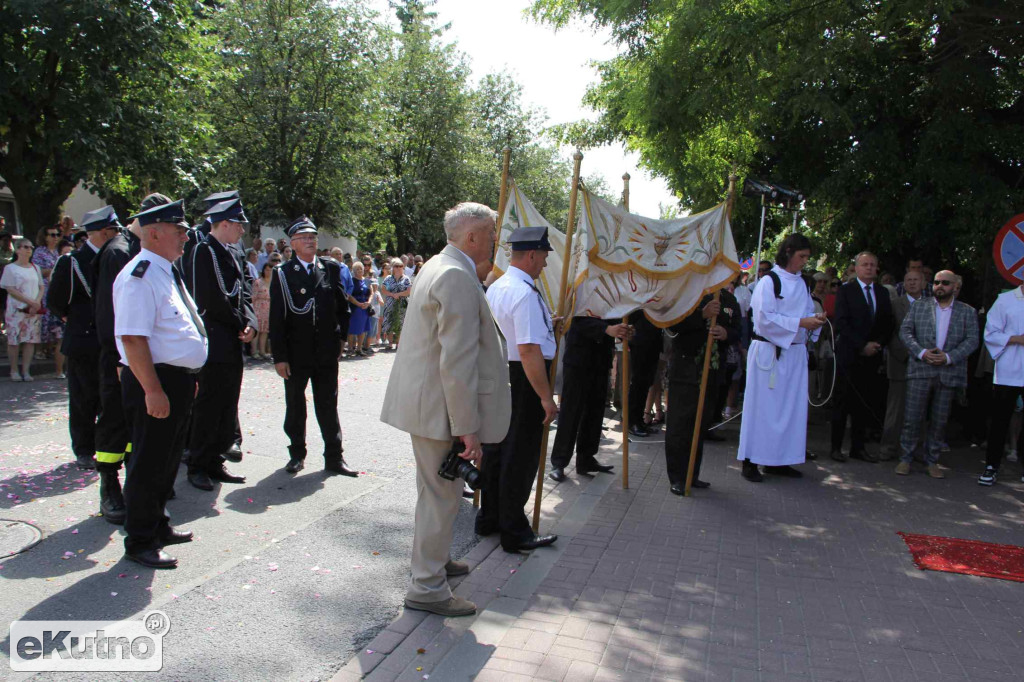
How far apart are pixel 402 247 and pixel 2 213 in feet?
49.4

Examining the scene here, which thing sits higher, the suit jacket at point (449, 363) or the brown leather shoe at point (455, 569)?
the suit jacket at point (449, 363)

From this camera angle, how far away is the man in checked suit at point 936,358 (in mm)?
7816

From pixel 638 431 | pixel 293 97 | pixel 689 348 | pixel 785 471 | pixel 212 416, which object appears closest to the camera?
pixel 212 416

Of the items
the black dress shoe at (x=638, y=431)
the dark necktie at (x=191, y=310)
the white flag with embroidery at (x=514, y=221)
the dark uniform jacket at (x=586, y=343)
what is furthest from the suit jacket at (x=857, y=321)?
the dark necktie at (x=191, y=310)

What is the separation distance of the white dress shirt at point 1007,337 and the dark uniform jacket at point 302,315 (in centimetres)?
648

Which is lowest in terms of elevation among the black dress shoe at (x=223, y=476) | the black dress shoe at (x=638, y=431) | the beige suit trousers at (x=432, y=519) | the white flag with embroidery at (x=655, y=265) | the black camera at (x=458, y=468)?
the black dress shoe at (x=223, y=476)

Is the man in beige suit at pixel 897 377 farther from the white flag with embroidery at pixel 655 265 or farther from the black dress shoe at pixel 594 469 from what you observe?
the black dress shoe at pixel 594 469

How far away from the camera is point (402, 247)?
34.0 metres

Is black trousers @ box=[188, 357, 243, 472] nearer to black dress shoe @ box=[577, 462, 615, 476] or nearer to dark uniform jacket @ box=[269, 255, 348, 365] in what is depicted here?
dark uniform jacket @ box=[269, 255, 348, 365]

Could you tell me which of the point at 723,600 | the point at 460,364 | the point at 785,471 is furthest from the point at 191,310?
the point at 785,471

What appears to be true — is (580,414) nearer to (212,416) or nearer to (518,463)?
(518,463)

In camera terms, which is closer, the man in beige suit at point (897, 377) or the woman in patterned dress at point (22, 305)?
the man in beige suit at point (897, 377)

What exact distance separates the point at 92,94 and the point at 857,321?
11.3 m

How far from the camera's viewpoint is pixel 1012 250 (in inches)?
298
